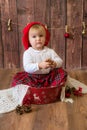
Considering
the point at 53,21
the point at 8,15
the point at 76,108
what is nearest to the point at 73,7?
the point at 53,21

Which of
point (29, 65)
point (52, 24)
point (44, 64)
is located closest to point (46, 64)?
point (44, 64)

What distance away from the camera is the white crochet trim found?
1.54 meters

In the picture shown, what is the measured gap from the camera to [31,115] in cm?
146

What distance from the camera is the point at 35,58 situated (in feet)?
5.64

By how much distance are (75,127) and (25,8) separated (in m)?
1.34

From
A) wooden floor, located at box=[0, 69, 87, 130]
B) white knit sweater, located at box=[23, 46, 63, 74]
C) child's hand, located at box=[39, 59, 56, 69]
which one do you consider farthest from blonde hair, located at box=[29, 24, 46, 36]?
wooden floor, located at box=[0, 69, 87, 130]

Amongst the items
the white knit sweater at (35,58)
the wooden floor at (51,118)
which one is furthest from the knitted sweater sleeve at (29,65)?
the wooden floor at (51,118)

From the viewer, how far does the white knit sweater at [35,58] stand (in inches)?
65.8

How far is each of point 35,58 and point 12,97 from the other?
320 mm

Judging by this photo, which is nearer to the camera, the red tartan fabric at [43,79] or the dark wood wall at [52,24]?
the red tartan fabric at [43,79]

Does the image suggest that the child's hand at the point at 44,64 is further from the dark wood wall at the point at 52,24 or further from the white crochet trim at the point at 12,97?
the dark wood wall at the point at 52,24

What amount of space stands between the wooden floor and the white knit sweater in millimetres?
259

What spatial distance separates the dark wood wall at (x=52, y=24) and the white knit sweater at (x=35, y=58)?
0.57 metres

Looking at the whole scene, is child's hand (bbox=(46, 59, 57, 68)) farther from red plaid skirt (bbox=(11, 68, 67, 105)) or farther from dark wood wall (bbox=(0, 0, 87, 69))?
dark wood wall (bbox=(0, 0, 87, 69))
